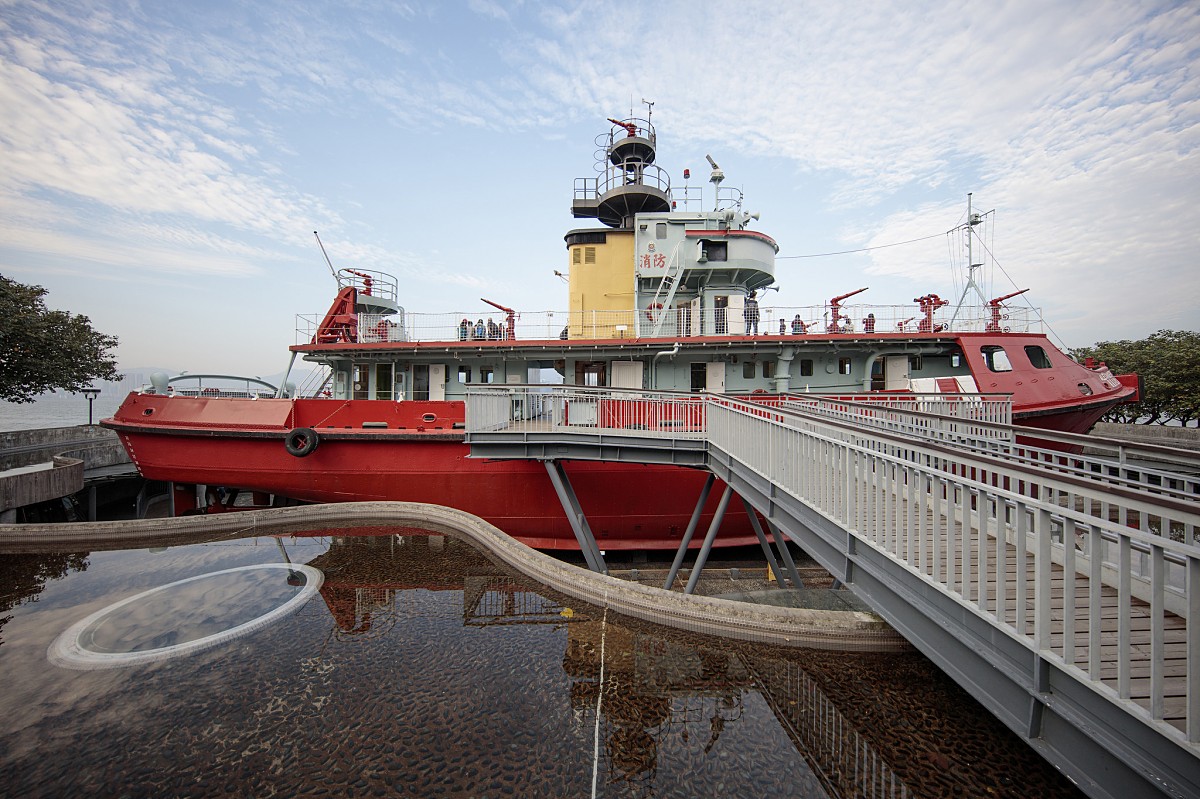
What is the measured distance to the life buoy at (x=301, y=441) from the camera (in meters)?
11.5

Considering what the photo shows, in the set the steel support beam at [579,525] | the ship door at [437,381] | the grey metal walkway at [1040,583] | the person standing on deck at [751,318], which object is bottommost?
the steel support beam at [579,525]

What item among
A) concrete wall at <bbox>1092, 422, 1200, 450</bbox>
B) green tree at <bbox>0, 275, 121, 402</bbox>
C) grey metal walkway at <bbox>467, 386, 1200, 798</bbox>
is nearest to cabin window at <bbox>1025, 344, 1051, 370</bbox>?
grey metal walkway at <bbox>467, 386, 1200, 798</bbox>

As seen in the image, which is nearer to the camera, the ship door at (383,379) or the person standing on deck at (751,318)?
the person standing on deck at (751,318)

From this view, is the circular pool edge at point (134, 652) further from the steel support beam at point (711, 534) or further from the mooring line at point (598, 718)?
the steel support beam at point (711, 534)

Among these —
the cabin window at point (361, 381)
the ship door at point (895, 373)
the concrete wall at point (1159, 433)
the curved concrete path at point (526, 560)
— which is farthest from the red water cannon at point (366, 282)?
the concrete wall at point (1159, 433)

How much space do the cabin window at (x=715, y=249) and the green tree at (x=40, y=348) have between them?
2960 centimetres

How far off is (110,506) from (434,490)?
17.6 meters

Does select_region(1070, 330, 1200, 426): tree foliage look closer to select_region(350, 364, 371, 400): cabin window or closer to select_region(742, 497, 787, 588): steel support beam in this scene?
select_region(742, 497, 787, 588): steel support beam

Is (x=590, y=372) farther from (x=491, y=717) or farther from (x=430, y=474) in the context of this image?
(x=491, y=717)

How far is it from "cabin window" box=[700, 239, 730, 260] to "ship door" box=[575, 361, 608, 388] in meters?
5.11

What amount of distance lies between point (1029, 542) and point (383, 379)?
601 inches

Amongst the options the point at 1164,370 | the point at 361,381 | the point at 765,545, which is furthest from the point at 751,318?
the point at 1164,370

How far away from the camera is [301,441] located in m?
11.7

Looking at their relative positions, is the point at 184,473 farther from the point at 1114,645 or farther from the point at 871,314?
the point at 871,314
